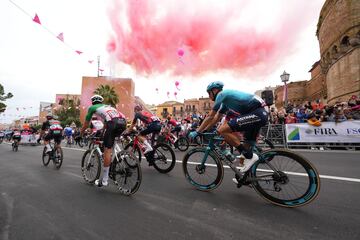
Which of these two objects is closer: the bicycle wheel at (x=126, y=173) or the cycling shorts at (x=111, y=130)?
the bicycle wheel at (x=126, y=173)

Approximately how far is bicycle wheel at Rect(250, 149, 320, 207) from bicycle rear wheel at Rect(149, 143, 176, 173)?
2.34 m

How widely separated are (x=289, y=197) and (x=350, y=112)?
31.1 ft

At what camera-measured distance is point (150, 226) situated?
2240 millimetres

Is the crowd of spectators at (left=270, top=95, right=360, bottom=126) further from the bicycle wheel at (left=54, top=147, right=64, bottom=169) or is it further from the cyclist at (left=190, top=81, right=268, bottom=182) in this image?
the bicycle wheel at (left=54, top=147, right=64, bottom=169)

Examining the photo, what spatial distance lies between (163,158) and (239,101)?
2.70 m

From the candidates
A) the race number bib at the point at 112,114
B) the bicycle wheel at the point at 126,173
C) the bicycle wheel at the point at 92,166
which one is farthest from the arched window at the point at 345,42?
the bicycle wheel at the point at 92,166

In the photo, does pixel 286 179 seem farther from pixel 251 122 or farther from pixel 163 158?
pixel 163 158

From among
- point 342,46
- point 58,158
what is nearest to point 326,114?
point 58,158

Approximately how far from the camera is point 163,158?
4.96 metres

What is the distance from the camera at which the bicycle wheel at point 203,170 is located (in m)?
3.34

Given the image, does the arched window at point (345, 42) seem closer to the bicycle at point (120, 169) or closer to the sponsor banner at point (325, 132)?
the sponsor banner at point (325, 132)

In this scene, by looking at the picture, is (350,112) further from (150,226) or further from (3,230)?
(3,230)

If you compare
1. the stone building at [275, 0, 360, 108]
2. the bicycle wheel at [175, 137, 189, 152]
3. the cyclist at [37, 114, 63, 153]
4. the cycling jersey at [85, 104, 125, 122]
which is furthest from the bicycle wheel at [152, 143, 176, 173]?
the stone building at [275, 0, 360, 108]

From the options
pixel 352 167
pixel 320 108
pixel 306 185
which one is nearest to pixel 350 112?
pixel 320 108
